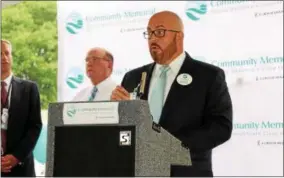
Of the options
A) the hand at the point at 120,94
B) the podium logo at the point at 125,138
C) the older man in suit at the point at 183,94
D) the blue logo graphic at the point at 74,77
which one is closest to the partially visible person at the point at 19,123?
the blue logo graphic at the point at 74,77

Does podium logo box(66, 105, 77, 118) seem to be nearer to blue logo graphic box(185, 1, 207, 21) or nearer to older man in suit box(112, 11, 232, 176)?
older man in suit box(112, 11, 232, 176)

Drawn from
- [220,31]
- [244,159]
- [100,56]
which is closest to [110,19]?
[100,56]

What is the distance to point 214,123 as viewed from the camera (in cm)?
212

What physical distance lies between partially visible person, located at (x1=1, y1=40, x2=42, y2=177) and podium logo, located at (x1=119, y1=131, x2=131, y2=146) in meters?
2.25

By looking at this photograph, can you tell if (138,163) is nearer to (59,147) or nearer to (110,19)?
(59,147)

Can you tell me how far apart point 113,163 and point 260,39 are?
2872 mm

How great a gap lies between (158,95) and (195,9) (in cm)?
207

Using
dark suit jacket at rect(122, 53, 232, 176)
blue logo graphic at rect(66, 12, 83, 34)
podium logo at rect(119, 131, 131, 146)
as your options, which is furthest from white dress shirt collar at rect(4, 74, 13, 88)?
podium logo at rect(119, 131, 131, 146)

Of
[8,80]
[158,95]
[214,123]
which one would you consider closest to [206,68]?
[158,95]

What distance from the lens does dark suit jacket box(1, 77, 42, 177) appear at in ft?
11.5

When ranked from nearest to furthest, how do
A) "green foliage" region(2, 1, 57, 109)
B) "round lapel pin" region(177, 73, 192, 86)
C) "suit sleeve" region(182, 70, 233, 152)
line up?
1. "suit sleeve" region(182, 70, 233, 152)
2. "round lapel pin" region(177, 73, 192, 86)
3. "green foliage" region(2, 1, 57, 109)

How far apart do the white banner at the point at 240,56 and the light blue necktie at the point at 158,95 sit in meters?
1.70

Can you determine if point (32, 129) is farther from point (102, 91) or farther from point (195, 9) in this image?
point (195, 9)

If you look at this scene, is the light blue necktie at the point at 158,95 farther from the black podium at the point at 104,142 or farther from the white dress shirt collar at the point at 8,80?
the white dress shirt collar at the point at 8,80
